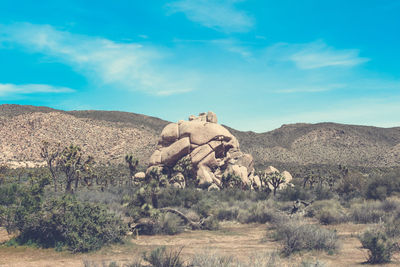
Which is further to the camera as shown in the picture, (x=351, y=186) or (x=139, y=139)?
(x=139, y=139)

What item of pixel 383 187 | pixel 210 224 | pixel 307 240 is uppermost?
pixel 383 187

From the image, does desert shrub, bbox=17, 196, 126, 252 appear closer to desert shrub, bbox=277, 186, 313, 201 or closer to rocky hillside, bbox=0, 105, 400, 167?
desert shrub, bbox=277, 186, 313, 201

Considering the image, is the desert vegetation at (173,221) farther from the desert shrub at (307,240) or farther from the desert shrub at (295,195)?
the desert shrub at (295,195)

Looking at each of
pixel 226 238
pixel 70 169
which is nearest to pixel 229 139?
pixel 70 169

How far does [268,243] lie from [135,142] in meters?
87.8

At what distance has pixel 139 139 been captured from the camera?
102 m

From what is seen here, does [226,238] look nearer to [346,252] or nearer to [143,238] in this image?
[143,238]

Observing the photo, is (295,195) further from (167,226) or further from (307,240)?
(307,240)

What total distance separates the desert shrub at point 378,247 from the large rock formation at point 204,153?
31.2 metres

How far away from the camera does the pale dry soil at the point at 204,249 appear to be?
39.0 ft

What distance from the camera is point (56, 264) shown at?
1213 cm

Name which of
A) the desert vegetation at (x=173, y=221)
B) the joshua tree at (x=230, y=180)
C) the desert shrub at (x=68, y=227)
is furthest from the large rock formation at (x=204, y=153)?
the desert shrub at (x=68, y=227)

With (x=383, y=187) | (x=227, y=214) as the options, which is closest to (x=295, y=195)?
(x=383, y=187)

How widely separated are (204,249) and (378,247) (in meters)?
5.96
